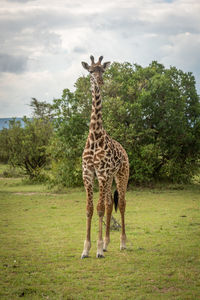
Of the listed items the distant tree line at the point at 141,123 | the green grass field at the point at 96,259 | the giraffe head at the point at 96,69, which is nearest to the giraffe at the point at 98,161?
the giraffe head at the point at 96,69

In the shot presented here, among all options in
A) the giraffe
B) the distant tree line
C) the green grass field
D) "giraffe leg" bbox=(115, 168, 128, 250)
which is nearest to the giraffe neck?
the giraffe

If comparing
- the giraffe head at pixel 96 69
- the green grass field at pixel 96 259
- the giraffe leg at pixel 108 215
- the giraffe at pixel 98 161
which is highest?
the giraffe head at pixel 96 69

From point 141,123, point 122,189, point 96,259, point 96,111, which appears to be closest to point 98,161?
point 96,111

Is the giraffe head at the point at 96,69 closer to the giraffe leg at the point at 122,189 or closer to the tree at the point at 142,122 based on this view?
the giraffe leg at the point at 122,189

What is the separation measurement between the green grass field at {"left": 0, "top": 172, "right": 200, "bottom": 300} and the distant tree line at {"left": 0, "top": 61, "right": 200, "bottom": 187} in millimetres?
5465

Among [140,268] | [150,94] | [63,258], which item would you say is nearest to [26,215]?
[63,258]

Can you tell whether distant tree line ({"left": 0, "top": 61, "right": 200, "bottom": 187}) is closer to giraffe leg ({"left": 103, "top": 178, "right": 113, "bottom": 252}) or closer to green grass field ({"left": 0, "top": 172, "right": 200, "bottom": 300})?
green grass field ({"left": 0, "top": 172, "right": 200, "bottom": 300})

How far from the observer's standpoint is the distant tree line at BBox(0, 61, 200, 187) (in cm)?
1984

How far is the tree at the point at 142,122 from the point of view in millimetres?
19844

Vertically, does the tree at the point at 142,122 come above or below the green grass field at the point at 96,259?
above

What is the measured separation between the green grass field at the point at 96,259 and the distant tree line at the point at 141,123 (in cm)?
547

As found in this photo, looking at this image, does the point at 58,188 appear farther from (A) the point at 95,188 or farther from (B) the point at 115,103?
(B) the point at 115,103

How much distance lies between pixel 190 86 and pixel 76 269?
16.1 metres

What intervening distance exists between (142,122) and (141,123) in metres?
0.18
